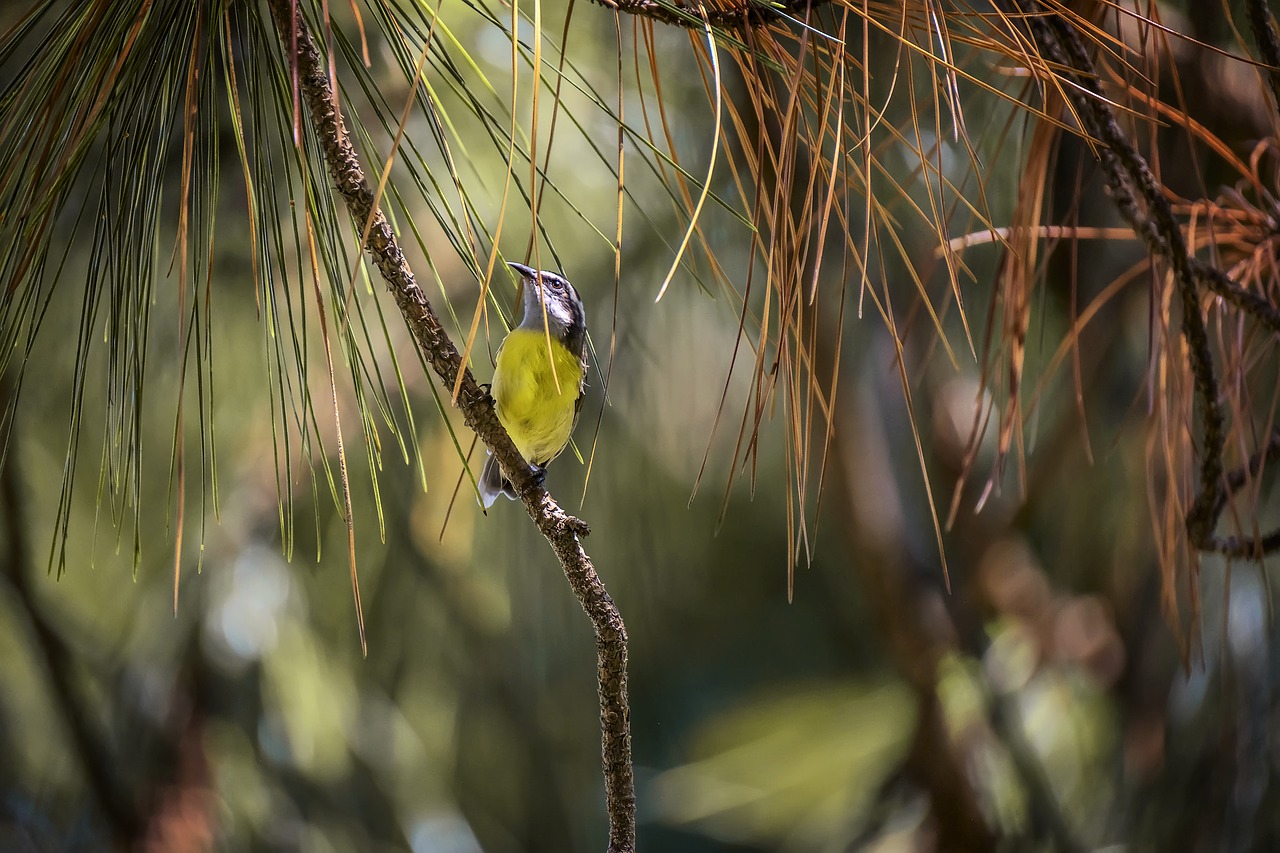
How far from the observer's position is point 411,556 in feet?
4.71

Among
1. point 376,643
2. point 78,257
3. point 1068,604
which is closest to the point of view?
point 78,257

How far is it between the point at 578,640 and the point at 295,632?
40cm

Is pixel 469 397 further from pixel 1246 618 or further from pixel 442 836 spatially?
pixel 442 836

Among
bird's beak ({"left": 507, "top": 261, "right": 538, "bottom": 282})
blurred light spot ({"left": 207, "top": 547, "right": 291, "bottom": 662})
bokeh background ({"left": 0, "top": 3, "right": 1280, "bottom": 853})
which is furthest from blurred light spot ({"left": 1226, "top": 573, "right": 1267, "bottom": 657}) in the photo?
blurred light spot ({"left": 207, "top": 547, "right": 291, "bottom": 662})

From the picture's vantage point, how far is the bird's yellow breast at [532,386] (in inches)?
40.5

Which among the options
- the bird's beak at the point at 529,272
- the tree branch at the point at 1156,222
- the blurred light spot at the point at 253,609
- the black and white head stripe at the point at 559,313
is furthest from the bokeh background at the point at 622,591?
the tree branch at the point at 1156,222

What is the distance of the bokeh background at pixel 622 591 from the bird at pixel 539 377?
0.82 ft

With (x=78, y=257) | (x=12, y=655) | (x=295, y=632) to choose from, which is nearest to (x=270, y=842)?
(x=295, y=632)

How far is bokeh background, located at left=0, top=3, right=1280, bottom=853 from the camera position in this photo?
1355 millimetres

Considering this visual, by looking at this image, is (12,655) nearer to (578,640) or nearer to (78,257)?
(78,257)

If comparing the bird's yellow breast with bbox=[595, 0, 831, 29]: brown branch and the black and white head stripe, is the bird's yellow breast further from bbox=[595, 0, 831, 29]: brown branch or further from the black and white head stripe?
bbox=[595, 0, 831, 29]: brown branch

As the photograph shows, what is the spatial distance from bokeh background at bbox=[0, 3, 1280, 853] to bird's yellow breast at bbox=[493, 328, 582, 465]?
0.94ft

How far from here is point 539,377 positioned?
41.1 inches

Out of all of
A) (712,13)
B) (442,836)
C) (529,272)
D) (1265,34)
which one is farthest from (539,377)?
(442,836)
